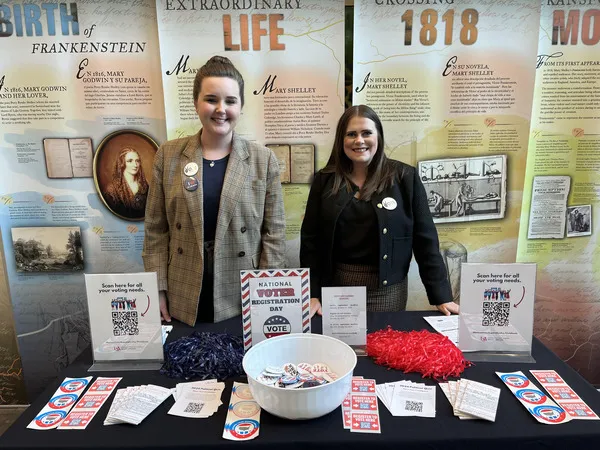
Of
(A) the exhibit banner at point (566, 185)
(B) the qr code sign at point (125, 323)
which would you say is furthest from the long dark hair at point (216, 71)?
(A) the exhibit banner at point (566, 185)

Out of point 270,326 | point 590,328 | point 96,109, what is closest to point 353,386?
point 270,326

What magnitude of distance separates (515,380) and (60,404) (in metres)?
1.05

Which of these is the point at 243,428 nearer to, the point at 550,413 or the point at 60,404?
the point at 60,404

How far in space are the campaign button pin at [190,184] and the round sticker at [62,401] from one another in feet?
2.22

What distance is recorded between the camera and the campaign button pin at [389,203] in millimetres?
1455

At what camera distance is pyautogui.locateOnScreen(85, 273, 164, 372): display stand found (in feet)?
3.43

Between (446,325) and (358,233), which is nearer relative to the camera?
(446,325)

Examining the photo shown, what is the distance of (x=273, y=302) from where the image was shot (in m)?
1.07

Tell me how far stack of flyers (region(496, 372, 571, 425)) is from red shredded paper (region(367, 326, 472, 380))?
0.34 ft

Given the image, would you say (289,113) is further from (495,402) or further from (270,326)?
(495,402)

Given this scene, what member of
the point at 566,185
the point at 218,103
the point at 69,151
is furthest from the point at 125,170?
the point at 566,185

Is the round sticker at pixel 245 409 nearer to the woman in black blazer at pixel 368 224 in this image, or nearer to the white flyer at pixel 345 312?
the white flyer at pixel 345 312

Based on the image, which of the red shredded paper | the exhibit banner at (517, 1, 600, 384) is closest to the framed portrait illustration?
the red shredded paper

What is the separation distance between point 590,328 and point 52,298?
2.85 metres
